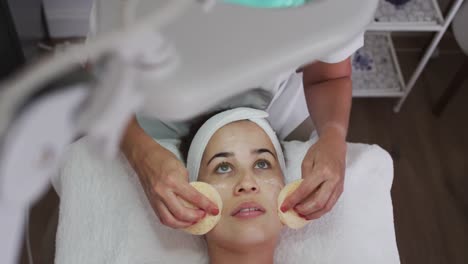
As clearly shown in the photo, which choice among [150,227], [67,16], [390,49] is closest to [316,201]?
[150,227]

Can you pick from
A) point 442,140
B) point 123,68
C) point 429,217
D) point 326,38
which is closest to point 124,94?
point 123,68

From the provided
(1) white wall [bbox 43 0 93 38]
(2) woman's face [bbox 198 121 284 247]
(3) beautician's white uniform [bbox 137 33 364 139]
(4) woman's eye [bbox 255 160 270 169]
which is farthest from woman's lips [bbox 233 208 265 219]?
(1) white wall [bbox 43 0 93 38]

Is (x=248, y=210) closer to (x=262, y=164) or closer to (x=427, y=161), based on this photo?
(x=262, y=164)

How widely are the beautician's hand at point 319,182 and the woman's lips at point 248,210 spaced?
0.16ft

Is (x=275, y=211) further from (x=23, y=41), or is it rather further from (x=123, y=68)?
(x=23, y=41)

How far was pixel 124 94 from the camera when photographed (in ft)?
1.17

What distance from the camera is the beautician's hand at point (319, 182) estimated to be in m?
1.08

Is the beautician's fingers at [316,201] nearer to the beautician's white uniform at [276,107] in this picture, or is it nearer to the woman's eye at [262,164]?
the woman's eye at [262,164]

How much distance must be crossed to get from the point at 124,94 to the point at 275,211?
0.77 m

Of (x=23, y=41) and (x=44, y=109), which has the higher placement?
(x=44, y=109)

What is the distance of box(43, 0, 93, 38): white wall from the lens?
6.78 feet

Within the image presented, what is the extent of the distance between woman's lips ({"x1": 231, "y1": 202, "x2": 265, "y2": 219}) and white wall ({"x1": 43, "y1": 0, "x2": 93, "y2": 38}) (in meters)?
1.29

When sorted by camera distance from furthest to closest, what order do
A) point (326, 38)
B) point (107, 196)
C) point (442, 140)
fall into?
point (442, 140) → point (107, 196) → point (326, 38)

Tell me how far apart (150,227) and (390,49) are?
127cm
